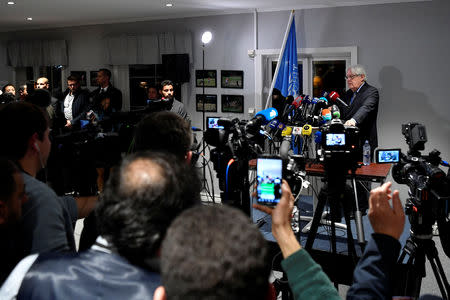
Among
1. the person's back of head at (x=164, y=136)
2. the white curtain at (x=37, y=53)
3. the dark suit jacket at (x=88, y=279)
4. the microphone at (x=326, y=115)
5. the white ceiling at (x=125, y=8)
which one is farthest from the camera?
the white curtain at (x=37, y=53)

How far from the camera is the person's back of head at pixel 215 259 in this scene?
1.93 feet

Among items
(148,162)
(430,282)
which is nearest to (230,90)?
(430,282)

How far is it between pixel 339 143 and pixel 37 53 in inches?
258

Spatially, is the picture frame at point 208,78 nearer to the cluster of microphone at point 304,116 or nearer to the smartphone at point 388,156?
the cluster of microphone at point 304,116

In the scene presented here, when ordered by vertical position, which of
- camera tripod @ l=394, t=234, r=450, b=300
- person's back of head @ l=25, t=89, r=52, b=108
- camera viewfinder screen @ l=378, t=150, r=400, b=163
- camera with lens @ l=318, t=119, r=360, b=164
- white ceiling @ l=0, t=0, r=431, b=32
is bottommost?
camera tripod @ l=394, t=234, r=450, b=300

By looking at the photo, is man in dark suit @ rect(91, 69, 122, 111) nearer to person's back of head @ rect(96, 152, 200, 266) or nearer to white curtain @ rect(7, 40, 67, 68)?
white curtain @ rect(7, 40, 67, 68)

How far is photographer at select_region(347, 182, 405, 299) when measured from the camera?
0.88 metres

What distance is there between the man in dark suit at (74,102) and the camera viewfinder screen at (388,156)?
4.17 m

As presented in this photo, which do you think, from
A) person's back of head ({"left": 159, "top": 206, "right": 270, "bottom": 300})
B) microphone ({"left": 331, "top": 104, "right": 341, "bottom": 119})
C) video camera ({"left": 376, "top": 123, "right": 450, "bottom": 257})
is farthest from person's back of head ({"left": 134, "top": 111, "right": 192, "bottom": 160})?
microphone ({"left": 331, "top": 104, "right": 341, "bottom": 119})

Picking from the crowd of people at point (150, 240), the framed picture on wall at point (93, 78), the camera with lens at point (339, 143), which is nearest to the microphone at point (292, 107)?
the camera with lens at point (339, 143)

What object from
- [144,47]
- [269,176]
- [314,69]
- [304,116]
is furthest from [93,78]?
[269,176]

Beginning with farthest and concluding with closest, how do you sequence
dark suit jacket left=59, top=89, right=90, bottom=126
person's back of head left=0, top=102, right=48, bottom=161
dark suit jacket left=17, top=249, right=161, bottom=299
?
1. dark suit jacket left=59, top=89, right=90, bottom=126
2. person's back of head left=0, top=102, right=48, bottom=161
3. dark suit jacket left=17, top=249, right=161, bottom=299

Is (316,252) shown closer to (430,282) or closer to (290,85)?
(430,282)

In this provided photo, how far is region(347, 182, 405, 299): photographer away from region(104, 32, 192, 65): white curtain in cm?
561
